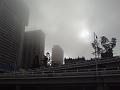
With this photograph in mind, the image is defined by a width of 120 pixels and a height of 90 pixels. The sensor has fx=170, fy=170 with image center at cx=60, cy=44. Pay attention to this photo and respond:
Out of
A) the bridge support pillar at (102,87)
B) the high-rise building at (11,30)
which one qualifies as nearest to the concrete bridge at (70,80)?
the bridge support pillar at (102,87)

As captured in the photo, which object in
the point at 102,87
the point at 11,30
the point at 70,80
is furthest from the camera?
the point at 11,30

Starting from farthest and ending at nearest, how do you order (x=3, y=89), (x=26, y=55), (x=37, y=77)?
1. (x=26, y=55)
2. (x=3, y=89)
3. (x=37, y=77)

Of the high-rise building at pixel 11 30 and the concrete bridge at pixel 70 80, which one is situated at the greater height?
the high-rise building at pixel 11 30

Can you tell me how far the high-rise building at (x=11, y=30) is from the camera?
13475cm

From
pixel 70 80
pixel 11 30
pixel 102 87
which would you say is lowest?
pixel 102 87

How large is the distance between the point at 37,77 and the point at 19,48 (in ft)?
403

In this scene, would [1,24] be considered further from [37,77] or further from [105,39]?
[37,77]

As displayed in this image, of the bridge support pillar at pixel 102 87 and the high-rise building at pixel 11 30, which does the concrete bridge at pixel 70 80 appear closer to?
the bridge support pillar at pixel 102 87

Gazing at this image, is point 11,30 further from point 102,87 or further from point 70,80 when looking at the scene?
point 102,87

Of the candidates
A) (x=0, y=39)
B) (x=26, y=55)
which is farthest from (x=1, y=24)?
(x=26, y=55)

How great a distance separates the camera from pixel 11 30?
150 metres

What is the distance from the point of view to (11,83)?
44031 millimetres

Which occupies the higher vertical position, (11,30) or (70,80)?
(11,30)

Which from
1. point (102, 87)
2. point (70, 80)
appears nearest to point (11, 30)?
point (70, 80)
